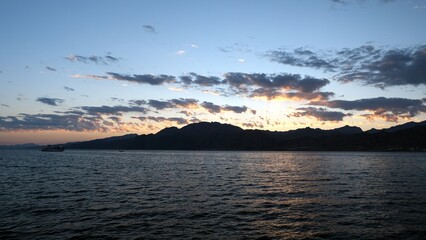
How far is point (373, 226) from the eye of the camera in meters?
30.4

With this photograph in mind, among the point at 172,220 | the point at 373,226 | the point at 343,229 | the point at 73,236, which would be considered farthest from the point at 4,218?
the point at 373,226

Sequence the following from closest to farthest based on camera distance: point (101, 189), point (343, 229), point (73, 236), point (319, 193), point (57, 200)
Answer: point (73, 236) → point (343, 229) → point (57, 200) → point (319, 193) → point (101, 189)

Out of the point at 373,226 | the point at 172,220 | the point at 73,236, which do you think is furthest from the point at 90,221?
the point at 373,226

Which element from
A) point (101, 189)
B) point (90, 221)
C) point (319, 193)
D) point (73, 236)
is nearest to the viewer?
point (73, 236)

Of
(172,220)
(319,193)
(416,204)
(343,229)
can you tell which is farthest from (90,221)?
(416,204)

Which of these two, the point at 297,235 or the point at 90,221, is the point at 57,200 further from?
the point at 297,235

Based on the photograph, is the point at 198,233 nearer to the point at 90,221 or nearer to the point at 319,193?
the point at 90,221

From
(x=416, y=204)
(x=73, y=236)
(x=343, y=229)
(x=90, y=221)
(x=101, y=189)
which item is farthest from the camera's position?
(x=101, y=189)

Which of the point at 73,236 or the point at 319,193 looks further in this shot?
the point at 319,193

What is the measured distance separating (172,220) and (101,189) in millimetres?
27757

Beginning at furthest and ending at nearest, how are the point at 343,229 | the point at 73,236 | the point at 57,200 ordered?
1. the point at 57,200
2. the point at 343,229
3. the point at 73,236

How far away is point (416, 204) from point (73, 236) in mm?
38834

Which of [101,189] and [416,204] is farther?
[101,189]

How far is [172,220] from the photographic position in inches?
1288
